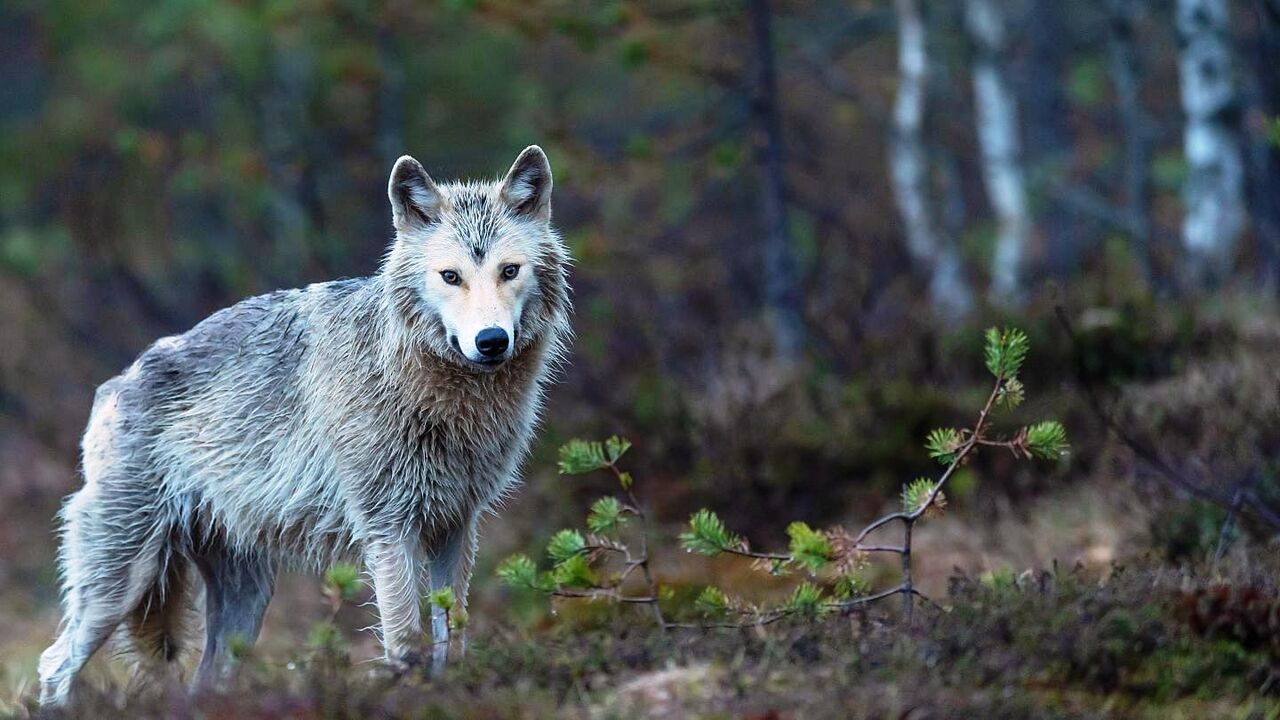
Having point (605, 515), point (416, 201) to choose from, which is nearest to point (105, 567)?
point (416, 201)

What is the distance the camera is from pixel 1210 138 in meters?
11.7

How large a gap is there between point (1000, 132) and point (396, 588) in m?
11.8

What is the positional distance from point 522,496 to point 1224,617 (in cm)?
682

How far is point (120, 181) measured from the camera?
53.5 ft

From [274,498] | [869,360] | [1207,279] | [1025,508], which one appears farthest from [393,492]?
[1207,279]

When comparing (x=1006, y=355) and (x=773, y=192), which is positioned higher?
(x=773, y=192)

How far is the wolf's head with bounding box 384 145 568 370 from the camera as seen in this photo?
552 cm

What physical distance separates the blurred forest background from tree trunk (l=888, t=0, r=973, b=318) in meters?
0.05

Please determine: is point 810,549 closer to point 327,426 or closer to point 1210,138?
point 327,426

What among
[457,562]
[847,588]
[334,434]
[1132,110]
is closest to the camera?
[847,588]

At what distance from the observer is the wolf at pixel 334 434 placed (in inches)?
225

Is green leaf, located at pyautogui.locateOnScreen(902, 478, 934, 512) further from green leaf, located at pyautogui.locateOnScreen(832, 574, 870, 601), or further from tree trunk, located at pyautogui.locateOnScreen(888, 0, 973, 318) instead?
tree trunk, located at pyautogui.locateOnScreen(888, 0, 973, 318)

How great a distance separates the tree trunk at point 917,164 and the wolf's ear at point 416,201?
9.68m

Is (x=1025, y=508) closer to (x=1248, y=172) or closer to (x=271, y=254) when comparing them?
(x=1248, y=172)
